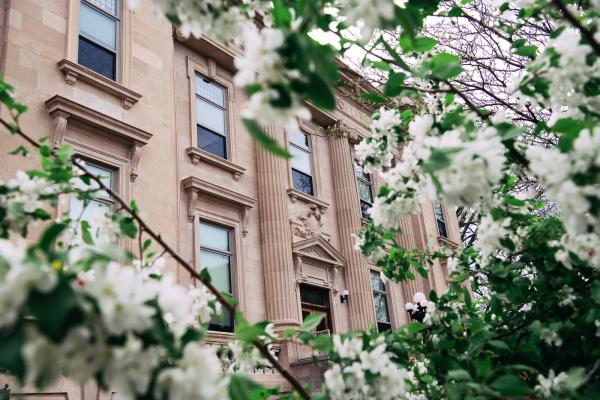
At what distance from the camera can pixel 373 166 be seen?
3.21 m

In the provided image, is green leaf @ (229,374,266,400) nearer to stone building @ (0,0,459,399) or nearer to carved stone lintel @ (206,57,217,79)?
stone building @ (0,0,459,399)

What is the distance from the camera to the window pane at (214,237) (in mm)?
10438

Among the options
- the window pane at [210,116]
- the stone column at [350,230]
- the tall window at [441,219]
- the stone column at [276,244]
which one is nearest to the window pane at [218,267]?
the stone column at [276,244]

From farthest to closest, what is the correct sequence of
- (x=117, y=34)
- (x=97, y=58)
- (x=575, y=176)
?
1. (x=117, y=34)
2. (x=97, y=58)
3. (x=575, y=176)

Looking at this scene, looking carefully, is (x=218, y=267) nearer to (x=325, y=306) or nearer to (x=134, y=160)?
(x=134, y=160)

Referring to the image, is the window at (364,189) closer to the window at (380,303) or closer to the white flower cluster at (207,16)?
the window at (380,303)

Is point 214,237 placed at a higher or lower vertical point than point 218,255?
higher

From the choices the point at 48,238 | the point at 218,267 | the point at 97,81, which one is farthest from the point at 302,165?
the point at 48,238

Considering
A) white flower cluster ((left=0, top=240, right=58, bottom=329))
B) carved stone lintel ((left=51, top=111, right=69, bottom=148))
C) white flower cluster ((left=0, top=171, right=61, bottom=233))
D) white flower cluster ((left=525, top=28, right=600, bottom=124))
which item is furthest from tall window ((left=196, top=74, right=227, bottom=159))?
white flower cluster ((left=0, top=240, right=58, bottom=329))

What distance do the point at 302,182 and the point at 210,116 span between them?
362 centimetres

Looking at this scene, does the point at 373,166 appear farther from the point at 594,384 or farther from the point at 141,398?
the point at 141,398

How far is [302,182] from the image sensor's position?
559 inches

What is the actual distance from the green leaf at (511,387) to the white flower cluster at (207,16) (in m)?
1.67

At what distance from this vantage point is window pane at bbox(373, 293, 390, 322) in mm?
15188
